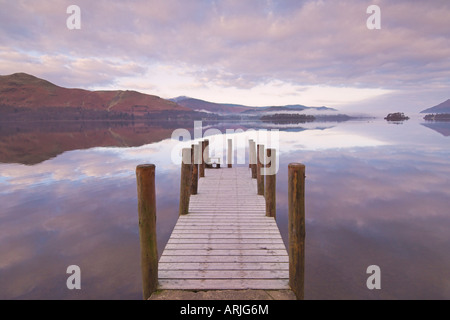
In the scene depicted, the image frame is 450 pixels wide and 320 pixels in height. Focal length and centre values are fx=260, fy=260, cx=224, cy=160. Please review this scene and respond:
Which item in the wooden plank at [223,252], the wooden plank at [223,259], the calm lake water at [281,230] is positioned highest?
the wooden plank at [223,252]

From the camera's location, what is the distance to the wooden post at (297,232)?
4250 mm

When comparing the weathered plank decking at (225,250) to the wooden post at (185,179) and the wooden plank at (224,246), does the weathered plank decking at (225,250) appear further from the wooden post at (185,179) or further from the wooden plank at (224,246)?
the wooden post at (185,179)

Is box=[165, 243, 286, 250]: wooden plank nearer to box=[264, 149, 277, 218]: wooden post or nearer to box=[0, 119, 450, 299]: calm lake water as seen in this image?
box=[0, 119, 450, 299]: calm lake water

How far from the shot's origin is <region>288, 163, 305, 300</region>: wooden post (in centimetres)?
425

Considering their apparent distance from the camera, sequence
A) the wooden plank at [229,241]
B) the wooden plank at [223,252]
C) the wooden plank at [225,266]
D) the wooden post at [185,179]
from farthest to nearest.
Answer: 1. the wooden post at [185,179]
2. the wooden plank at [229,241]
3. the wooden plank at [223,252]
4. the wooden plank at [225,266]

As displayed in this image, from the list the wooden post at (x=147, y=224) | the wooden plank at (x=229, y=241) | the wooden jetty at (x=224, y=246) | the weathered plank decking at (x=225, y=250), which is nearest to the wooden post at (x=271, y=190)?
the wooden jetty at (x=224, y=246)

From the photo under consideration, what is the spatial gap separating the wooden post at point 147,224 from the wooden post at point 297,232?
225 centimetres

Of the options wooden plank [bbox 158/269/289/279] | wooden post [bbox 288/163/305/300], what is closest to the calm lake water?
wooden plank [bbox 158/269/289/279]

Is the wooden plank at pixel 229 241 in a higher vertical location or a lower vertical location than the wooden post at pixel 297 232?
lower

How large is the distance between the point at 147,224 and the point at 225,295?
167 centimetres

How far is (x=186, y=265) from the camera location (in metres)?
4.94

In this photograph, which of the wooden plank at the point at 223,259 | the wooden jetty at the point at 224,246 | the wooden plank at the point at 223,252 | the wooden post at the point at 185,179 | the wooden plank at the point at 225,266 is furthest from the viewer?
the wooden post at the point at 185,179

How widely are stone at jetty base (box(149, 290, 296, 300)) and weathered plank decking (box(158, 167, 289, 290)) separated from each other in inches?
4.0
